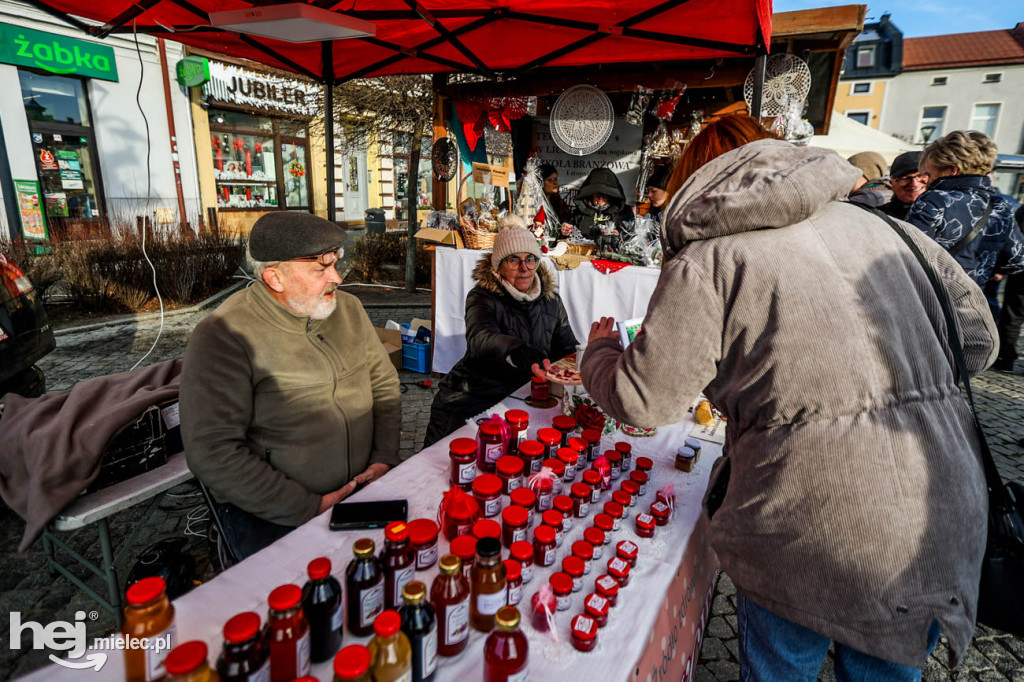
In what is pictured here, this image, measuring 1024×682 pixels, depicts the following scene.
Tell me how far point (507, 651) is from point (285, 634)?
1.33ft

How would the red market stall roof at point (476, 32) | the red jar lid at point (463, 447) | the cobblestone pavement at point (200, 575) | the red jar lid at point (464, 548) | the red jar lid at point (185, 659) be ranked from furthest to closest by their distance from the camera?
the red market stall roof at point (476, 32), the cobblestone pavement at point (200, 575), the red jar lid at point (463, 447), the red jar lid at point (464, 548), the red jar lid at point (185, 659)

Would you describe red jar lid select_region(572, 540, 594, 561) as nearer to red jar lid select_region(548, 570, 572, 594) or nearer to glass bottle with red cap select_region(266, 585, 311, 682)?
red jar lid select_region(548, 570, 572, 594)

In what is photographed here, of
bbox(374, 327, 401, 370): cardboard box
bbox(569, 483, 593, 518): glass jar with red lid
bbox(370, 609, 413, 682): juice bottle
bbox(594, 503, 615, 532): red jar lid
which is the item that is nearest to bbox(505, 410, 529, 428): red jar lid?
bbox(569, 483, 593, 518): glass jar with red lid

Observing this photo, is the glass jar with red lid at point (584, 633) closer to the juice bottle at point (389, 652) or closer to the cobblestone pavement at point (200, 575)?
the juice bottle at point (389, 652)

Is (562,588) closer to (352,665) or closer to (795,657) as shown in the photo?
(352,665)

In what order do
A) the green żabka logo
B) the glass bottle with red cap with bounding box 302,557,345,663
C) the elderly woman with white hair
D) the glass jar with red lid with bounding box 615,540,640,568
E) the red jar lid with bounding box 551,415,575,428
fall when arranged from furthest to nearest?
the green żabka logo, the elderly woman with white hair, the red jar lid with bounding box 551,415,575,428, the glass jar with red lid with bounding box 615,540,640,568, the glass bottle with red cap with bounding box 302,557,345,663

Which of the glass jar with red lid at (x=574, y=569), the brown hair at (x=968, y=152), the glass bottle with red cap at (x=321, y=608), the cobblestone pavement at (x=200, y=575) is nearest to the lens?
the glass bottle with red cap at (x=321, y=608)

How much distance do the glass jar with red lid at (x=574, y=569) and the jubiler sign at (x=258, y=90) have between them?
1377cm

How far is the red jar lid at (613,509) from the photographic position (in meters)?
1.51

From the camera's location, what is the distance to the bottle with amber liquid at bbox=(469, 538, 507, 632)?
1062 millimetres

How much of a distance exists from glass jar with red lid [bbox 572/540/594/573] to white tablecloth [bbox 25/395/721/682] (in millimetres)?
50

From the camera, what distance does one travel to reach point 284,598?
92cm

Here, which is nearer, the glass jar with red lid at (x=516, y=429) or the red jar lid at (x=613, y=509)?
the red jar lid at (x=613, y=509)

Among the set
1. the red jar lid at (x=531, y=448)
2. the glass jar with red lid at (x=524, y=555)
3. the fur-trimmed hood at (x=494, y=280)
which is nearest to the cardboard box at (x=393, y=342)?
the fur-trimmed hood at (x=494, y=280)
